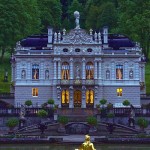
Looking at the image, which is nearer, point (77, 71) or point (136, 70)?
point (77, 71)

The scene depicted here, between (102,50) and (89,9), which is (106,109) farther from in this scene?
(89,9)

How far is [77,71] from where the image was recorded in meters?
81.5

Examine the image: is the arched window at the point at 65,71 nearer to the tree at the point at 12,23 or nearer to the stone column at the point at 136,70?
the stone column at the point at 136,70

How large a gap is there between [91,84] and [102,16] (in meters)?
52.1

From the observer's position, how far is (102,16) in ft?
432

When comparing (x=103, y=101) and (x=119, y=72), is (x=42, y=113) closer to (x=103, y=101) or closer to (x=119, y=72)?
(x=103, y=101)

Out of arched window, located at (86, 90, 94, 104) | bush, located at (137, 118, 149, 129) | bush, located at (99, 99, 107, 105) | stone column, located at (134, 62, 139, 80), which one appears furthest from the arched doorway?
bush, located at (137, 118, 149, 129)

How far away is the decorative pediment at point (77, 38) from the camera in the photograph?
8156cm

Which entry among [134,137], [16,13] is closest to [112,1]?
[16,13]

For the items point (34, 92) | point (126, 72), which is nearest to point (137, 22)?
point (126, 72)

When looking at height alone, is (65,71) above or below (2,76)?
below

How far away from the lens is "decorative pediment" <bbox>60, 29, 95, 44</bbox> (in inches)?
3211

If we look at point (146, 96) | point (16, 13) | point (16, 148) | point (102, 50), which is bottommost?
point (16, 148)

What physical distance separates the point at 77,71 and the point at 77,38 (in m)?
3.78
